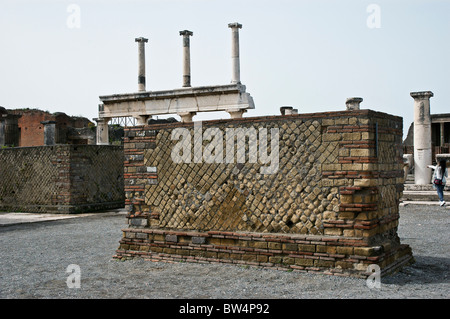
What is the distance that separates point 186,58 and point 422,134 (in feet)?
29.1

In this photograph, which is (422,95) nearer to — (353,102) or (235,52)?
(353,102)

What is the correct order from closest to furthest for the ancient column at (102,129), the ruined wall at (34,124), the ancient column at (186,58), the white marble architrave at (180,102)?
the white marble architrave at (180,102) → the ancient column at (186,58) → the ancient column at (102,129) → the ruined wall at (34,124)

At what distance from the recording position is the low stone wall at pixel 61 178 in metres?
12.4

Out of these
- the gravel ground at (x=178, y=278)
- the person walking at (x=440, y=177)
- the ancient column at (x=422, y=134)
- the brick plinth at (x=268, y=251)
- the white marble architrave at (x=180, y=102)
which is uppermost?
the white marble architrave at (x=180, y=102)

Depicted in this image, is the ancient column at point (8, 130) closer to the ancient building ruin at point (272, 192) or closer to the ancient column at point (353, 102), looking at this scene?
the ancient column at point (353, 102)

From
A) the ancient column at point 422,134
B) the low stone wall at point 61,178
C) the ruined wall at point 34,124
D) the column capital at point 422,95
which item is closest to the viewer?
the low stone wall at point 61,178

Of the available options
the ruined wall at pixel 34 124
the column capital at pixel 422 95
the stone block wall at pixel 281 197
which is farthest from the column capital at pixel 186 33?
the stone block wall at pixel 281 197

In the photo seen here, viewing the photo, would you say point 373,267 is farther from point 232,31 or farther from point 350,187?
point 232,31

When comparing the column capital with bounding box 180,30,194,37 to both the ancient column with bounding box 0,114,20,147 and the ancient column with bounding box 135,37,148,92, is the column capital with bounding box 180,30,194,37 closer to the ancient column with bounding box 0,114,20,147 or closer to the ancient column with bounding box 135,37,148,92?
the ancient column with bounding box 135,37,148,92

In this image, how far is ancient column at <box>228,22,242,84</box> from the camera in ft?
56.0

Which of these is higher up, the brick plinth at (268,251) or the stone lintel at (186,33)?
the stone lintel at (186,33)

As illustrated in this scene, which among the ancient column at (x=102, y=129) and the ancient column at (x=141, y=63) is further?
the ancient column at (x=102, y=129)

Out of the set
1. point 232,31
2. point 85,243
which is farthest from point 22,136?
point 85,243

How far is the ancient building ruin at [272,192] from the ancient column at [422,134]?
931 centimetres
